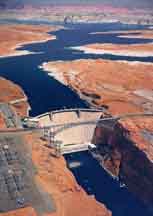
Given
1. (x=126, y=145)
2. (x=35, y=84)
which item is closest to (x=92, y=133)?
(x=126, y=145)

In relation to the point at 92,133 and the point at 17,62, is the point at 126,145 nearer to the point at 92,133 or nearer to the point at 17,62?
the point at 92,133

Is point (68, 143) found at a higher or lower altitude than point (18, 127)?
lower

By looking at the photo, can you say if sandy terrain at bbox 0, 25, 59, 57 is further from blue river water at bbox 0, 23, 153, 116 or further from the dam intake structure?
the dam intake structure

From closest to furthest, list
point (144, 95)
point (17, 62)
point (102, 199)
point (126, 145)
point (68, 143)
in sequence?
point (102, 199) < point (126, 145) < point (68, 143) < point (144, 95) < point (17, 62)

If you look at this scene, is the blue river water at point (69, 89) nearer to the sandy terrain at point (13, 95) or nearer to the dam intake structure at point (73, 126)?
the sandy terrain at point (13, 95)

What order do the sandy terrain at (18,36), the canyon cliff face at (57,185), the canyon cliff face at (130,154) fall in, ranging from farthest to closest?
the sandy terrain at (18,36) → the canyon cliff face at (130,154) → the canyon cliff face at (57,185)

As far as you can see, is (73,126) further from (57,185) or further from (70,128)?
(57,185)

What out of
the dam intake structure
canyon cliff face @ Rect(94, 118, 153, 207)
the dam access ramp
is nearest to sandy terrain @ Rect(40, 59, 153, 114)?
the dam intake structure

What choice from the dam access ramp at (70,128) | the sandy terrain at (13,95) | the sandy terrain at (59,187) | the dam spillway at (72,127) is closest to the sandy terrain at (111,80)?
the dam spillway at (72,127)
